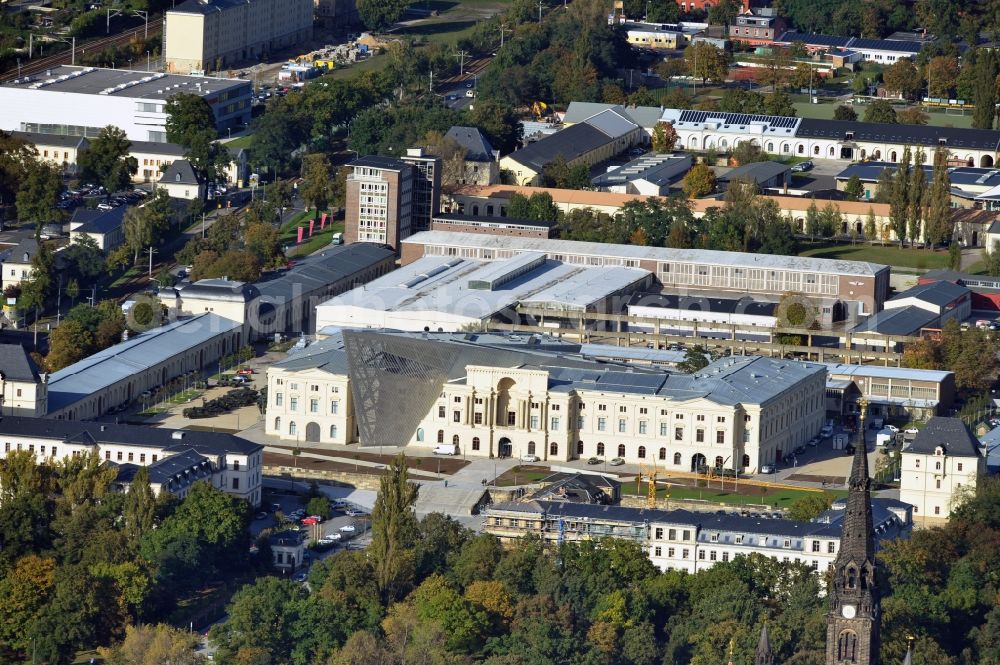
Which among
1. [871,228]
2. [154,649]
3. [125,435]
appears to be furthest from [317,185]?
[154,649]

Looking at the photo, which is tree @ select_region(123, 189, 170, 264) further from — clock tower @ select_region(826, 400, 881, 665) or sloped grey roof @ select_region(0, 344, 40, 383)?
clock tower @ select_region(826, 400, 881, 665)

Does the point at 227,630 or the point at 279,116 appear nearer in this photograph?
the point at 227,630

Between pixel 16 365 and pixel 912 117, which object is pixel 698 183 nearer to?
pixel 912 117

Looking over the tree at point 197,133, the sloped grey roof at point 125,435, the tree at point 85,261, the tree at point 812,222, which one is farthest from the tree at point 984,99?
the sloped grey roof at point 125,435

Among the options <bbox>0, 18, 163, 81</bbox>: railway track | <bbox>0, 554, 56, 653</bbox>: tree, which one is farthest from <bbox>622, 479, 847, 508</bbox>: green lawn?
<bbox>0, 18, 163, 81</bbox>: railway track

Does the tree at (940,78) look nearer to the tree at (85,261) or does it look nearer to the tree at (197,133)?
the tree at (197,133)

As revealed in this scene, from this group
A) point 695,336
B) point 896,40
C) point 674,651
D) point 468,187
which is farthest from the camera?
point 896,40

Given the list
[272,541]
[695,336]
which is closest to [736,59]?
[695,336]

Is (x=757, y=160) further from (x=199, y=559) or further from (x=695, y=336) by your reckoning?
(x=199, y=559)

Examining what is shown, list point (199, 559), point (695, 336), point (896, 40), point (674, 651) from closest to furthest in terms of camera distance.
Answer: point (674, 651)
point (199, 559)
point (695, 336)
point (896, 40)
